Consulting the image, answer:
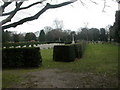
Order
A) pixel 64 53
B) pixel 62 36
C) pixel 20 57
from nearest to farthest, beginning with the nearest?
pixel 20 57 → pixel 64 53 → pixel 62 36

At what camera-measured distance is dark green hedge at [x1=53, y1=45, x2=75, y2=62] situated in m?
14.7

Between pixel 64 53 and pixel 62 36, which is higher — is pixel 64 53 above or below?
below

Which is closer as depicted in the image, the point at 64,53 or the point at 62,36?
the point at 64,53

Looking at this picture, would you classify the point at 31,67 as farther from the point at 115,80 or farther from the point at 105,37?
the point at 105,37

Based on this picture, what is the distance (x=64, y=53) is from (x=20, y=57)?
170 inches

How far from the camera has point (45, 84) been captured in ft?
22.8

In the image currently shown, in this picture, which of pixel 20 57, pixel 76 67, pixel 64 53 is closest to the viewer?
pixel 76 67

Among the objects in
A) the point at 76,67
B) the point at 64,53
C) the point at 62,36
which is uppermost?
the point at 62,36

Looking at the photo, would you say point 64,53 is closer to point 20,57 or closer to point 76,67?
point 76,67

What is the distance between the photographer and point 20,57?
1177 centimetres

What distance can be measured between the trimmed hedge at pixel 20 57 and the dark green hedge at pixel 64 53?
3372 mm

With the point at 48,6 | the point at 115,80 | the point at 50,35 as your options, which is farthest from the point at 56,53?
the point at 50,35

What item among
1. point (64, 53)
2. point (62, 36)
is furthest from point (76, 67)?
point (62, 36)

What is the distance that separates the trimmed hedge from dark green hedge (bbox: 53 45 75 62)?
3372 millimetres
